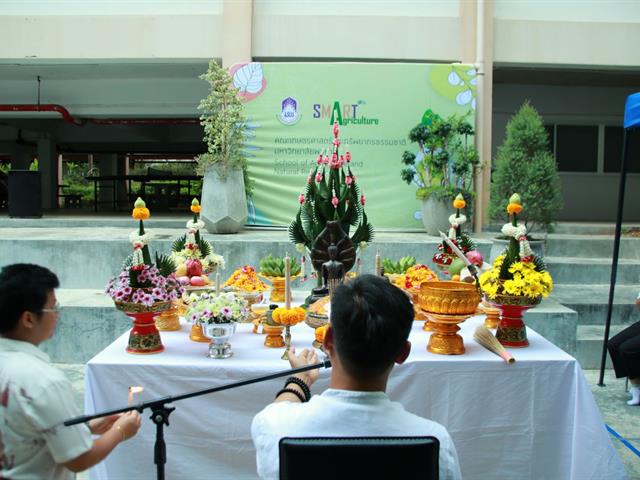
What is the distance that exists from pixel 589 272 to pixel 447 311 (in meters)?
4.36

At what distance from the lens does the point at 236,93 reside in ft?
23.1

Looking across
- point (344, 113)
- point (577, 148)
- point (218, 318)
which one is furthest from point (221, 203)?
point (577, 148)

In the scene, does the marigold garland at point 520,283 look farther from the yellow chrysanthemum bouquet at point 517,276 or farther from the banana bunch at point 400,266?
the banana bunch at point 400,266

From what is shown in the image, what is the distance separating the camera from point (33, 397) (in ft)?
4.56

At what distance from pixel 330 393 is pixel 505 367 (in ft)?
4.35

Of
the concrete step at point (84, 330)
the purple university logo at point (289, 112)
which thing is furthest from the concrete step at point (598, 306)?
the purple university logo at point (289, 112)

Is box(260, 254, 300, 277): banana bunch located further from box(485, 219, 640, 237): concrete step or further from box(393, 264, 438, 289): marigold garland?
box(485, 219, 640, 237): concrete step

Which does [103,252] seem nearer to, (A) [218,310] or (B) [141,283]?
(B) [141,283]

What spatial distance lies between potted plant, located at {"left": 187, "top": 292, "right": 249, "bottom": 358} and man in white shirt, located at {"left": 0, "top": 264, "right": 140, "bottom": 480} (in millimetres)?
876

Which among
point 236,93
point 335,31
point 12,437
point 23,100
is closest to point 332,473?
point 12,437

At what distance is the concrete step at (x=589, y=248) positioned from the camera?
6.93 metres

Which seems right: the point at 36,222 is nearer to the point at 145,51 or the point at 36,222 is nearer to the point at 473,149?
the point at 145,51

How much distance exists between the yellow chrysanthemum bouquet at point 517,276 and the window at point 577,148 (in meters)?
8.29

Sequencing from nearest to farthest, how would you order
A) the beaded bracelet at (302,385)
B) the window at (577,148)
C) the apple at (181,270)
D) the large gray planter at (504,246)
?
1. the beaded bracelet at (302,385)
2. the apple at (181,270)
3. the large gray planter at (504,246)
4. the window at (577,148)
